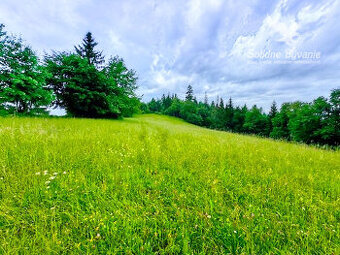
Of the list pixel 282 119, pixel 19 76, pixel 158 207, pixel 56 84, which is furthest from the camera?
pixel 282 119

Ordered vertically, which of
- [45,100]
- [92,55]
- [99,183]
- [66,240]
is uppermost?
[92,55]

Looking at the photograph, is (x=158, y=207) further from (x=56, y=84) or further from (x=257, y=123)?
(x=257, y=123)

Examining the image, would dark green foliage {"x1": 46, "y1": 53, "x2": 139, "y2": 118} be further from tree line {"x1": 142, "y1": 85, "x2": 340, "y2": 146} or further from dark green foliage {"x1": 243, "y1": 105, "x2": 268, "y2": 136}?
dark green foliage {"x1": 243, "y1": 105, "x2": 268, "y2": 136}

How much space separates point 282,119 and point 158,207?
165 feet

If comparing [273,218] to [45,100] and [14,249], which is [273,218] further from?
[45,100]

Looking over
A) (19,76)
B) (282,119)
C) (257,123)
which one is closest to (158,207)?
(19,76)

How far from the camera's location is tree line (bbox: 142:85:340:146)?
22.5 metres

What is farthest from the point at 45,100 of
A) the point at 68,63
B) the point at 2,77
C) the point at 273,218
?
the point at 273,218

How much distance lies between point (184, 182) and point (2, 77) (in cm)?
1847

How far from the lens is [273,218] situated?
143 cm

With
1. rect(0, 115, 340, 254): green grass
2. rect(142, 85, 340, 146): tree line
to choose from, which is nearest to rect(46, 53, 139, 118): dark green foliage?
rect(0, 115, 340, 254): green grass

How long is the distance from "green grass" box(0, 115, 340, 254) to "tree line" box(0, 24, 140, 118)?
1396 centimetres

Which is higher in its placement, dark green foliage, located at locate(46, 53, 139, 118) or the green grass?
dark green foliage, located at locate(46, 53, 139, 118)

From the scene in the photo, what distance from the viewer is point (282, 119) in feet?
125
